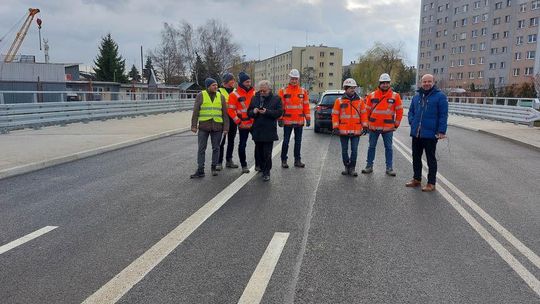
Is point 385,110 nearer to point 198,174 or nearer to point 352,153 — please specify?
point 352,153

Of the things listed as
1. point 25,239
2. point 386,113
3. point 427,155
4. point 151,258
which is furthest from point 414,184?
point 25,239

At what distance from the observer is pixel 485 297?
3.34 meters

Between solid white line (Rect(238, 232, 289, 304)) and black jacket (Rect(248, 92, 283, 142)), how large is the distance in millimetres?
3163

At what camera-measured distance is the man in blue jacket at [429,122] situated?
682cm

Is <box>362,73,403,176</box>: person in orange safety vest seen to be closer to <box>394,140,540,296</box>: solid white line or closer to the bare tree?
<box>394,140,540,296</box>: solid white line

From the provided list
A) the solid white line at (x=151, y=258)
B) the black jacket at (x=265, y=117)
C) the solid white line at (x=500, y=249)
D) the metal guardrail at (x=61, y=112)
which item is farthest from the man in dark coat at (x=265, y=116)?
the metal guardrail at (x=61, y=112)

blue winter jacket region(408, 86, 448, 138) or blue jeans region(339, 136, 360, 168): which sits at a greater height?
blue winter jacket region(408, 86, 448, 138)

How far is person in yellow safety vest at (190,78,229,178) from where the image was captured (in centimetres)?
778

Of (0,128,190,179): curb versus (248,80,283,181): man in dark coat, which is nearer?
(248,80,283,181): man in dark coat

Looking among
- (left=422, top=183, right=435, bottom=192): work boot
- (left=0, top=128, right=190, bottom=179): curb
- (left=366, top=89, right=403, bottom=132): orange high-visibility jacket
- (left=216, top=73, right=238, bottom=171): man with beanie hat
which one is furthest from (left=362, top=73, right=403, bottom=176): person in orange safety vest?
(left=0, top=128, right=190, bottom=179): curb

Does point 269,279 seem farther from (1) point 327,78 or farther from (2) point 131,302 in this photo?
(1) point 327,78

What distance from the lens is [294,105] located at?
8594 mm

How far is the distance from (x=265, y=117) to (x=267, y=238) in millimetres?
3437

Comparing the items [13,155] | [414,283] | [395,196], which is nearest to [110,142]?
[13,155]
